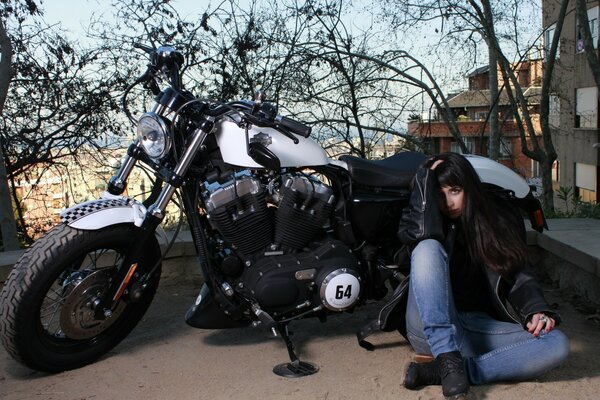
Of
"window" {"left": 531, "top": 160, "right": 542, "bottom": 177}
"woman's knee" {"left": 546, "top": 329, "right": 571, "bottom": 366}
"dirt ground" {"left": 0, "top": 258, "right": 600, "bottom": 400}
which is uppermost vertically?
"window" {"left": 531, "top": 160, "right": 542, "bottom": 177}

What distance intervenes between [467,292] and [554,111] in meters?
6.44

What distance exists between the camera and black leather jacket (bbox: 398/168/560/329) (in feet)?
9.29

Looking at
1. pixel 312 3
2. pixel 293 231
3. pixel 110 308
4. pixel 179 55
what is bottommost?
pixel 110 308

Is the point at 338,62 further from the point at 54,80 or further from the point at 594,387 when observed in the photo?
the point at 594,387

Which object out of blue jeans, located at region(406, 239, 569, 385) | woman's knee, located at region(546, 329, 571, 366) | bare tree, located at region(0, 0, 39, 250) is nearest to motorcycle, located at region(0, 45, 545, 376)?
blue jeans, located at region(406, 239, 569, 385)

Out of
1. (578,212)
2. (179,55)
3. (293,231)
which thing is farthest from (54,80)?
(578,212)

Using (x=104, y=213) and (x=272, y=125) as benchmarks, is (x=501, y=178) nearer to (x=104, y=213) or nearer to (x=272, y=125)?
(x=272, y=125)

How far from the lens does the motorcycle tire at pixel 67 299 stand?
116 inches

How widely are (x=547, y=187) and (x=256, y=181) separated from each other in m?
5.98

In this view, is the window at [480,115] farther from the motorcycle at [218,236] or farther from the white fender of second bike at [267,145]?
the white fender of second bike at [267,145]

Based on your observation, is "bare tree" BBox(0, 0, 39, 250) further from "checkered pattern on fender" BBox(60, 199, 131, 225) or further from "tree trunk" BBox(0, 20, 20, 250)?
"checkered pattern on fender" BBox(60, 199, 131, 225)

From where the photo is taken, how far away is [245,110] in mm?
3111

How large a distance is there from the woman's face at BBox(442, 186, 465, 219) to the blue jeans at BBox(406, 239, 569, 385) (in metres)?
0.22

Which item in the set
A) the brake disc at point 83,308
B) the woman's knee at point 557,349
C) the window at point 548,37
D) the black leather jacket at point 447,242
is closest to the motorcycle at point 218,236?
the brake disc at point 83,308
